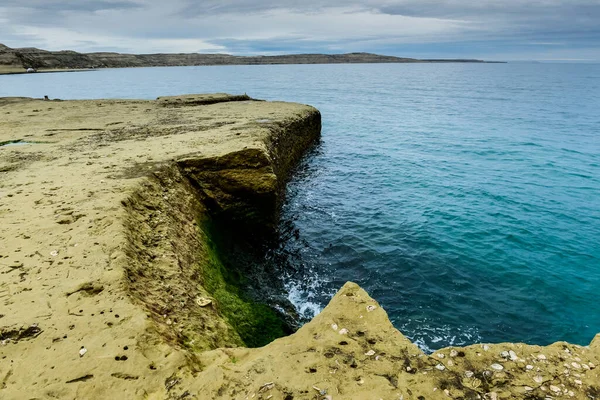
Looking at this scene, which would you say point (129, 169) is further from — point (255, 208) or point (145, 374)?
point (145, 374)

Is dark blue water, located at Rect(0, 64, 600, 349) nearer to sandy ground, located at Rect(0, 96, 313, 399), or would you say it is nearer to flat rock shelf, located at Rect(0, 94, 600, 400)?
flat rock shelf, located at Rect(0, 94, 600, 400)

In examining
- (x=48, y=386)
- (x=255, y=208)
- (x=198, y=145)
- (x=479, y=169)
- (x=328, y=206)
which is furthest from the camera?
(x=479, y=169)

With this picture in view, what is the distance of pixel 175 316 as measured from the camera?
18.1 ft

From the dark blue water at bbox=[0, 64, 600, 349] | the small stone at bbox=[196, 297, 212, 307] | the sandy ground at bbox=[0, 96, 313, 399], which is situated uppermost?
the sandy ground at bbox=[0, 96, 313, 399]

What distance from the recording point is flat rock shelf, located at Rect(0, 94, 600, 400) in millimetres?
4000

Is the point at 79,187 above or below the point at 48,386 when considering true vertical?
above

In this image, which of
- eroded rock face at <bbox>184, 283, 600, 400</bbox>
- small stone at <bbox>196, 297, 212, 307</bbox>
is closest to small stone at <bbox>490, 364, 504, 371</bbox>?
eroded rock face at <bbox>184, 283, 600, 400</bbox>

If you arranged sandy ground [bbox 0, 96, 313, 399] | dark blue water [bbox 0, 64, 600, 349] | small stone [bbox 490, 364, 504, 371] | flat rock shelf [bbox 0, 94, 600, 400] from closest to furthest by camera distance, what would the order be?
flat rock shelf [bbox 0, 94, 600, 400] < sandy ground [bbox 0, 96, 313, 399] < small stone [bbox 490, 364, 504, 371] < dark blue water [bbox 0, 64, 600, 349]

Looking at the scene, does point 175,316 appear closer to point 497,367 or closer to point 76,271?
point 76,271

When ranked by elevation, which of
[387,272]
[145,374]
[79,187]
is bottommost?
[387,272]

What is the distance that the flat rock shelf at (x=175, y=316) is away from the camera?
4000 millimetres

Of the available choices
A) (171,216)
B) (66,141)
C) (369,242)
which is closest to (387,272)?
(369,242)

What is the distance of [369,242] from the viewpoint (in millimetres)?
13289

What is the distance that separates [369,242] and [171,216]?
7443 millimetres
